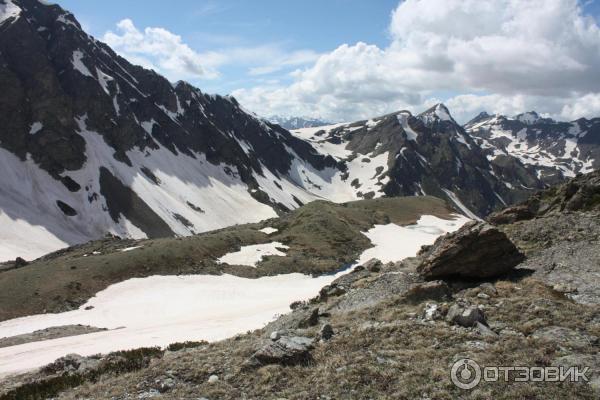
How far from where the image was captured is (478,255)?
2017 cm

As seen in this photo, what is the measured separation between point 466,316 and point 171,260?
45.9m

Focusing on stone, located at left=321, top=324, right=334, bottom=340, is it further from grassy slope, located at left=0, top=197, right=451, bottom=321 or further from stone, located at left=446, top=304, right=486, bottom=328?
grassy slope, located at left=0, top=197, right=451, bottom=321

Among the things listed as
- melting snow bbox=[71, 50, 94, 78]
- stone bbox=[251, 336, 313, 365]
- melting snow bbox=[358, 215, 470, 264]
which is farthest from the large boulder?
melting snow bbox=[71, 50, 94, 78]

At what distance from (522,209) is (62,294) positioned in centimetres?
4376

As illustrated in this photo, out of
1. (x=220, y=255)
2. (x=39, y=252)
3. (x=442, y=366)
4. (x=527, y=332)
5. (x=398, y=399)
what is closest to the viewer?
(x=398, y=399)

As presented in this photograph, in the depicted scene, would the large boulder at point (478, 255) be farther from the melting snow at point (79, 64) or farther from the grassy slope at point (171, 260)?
the melting snow at point (79, 64)

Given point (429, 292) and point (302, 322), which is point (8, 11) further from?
point (429, 292)

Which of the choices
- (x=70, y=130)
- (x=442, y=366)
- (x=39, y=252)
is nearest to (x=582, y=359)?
(x=442, y=366)

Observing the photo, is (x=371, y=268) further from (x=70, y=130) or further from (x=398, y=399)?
(x=70, y=130)

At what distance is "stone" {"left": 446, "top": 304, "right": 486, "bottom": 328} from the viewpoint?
14.7 meters

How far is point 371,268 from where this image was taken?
107 feet

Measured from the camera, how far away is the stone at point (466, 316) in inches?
580

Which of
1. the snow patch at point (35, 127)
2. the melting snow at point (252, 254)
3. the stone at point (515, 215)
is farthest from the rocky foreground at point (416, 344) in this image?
the snow patch at point (35, 127)

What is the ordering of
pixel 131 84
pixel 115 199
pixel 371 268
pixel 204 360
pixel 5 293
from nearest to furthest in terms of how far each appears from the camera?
pixel 204 360 → pixel 371 268 → pixel 5 293 → pixel 115 199 → pixel 131 84
